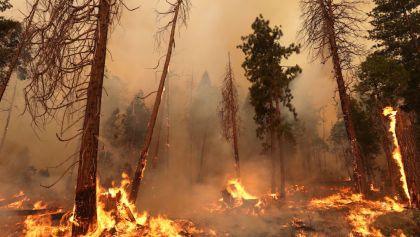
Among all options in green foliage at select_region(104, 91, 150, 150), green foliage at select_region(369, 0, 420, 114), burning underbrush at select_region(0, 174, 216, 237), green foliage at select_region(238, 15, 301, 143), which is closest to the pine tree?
green foliage at select_region(238, 15, 301, 143)

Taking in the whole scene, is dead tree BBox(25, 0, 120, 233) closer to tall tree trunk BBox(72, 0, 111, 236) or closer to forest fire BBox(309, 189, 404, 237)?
tall tree trunk BBox(72, 0, 111, 236)

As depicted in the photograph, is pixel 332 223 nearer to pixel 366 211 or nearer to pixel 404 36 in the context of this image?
pixel 366 211

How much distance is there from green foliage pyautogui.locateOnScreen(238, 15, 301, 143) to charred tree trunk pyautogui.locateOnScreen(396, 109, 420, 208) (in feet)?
36.3

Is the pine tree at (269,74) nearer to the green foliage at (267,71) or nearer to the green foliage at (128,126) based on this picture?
the green foliage at (267,71)

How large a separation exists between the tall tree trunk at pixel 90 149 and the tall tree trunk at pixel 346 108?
35.5 ft

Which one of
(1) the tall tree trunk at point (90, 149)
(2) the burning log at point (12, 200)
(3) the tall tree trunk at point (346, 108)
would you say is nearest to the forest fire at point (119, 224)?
(1) the tall tree trunk at point (90, 149)

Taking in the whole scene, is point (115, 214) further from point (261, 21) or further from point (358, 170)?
point (261, 21)

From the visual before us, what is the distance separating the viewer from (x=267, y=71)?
21766 millimetres

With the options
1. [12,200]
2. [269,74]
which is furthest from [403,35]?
[12,200]

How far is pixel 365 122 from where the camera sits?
108 ft

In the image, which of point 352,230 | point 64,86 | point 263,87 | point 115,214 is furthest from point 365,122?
point 64,86

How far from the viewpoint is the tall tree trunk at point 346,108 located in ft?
41.2

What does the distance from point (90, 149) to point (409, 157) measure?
1008 cm

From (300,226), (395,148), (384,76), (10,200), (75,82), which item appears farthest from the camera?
(384,76)
